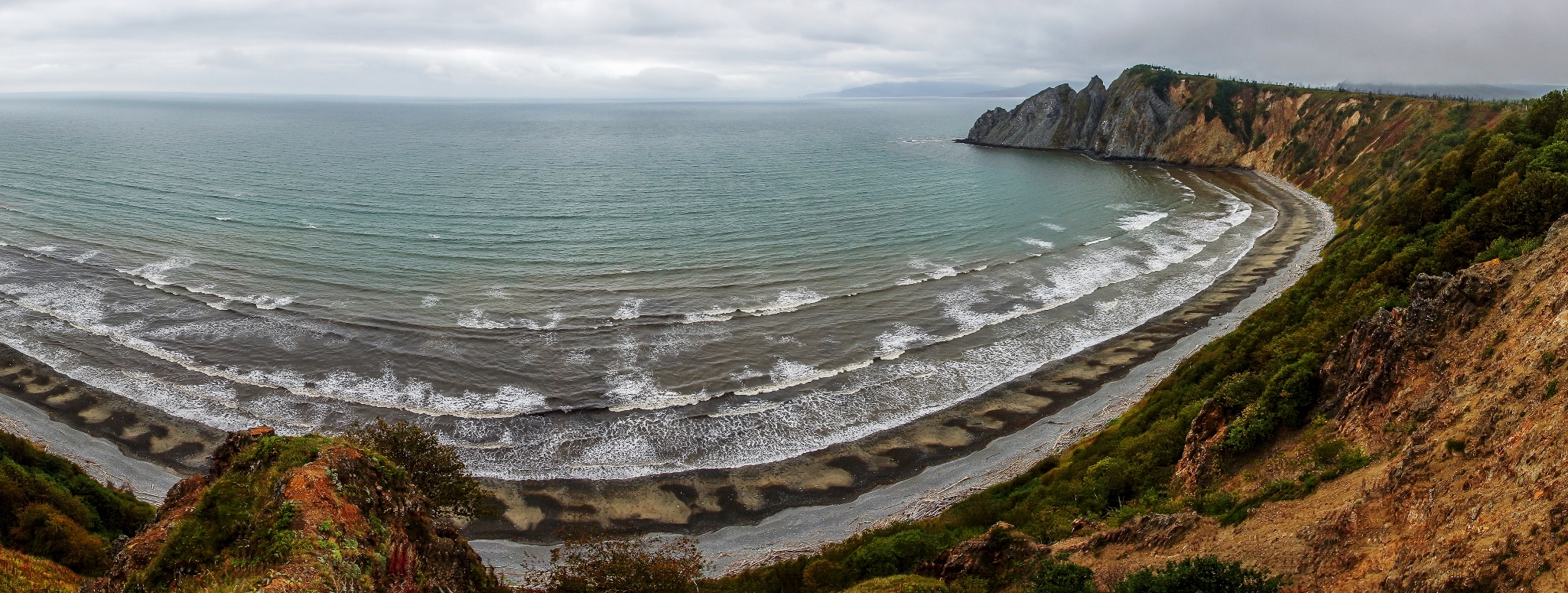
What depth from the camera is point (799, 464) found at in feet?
116

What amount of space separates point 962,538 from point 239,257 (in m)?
65.9

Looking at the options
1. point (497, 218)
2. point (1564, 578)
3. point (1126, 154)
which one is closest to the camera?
point (1564, 578)

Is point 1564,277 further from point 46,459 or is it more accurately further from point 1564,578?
point 46,459

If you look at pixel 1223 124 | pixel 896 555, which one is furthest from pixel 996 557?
pixel 1223 124

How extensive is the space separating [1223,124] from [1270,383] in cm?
12384

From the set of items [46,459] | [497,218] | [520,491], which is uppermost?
[497,218]

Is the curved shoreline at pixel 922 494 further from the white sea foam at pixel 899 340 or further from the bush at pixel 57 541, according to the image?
the bush at pixel 57 541

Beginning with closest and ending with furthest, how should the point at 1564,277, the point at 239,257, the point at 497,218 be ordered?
the point at 1564,277 → the point at 239,257 → the point at 497,218

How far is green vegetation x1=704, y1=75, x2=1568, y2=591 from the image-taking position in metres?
23.8

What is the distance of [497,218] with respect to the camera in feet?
261

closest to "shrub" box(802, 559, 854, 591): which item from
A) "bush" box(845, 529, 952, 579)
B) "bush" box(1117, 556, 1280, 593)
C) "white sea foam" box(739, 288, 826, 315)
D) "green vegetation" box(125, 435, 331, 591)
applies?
"bush" box(845, 529, 952, 579)

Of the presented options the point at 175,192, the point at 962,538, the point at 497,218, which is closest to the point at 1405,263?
the point at 962,538

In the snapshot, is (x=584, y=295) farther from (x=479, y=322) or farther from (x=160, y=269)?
(x=160, y=269)

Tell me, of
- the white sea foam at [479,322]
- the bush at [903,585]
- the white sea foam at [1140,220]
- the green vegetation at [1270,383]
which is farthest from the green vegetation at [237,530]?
the white sea foam at [1140,220]
